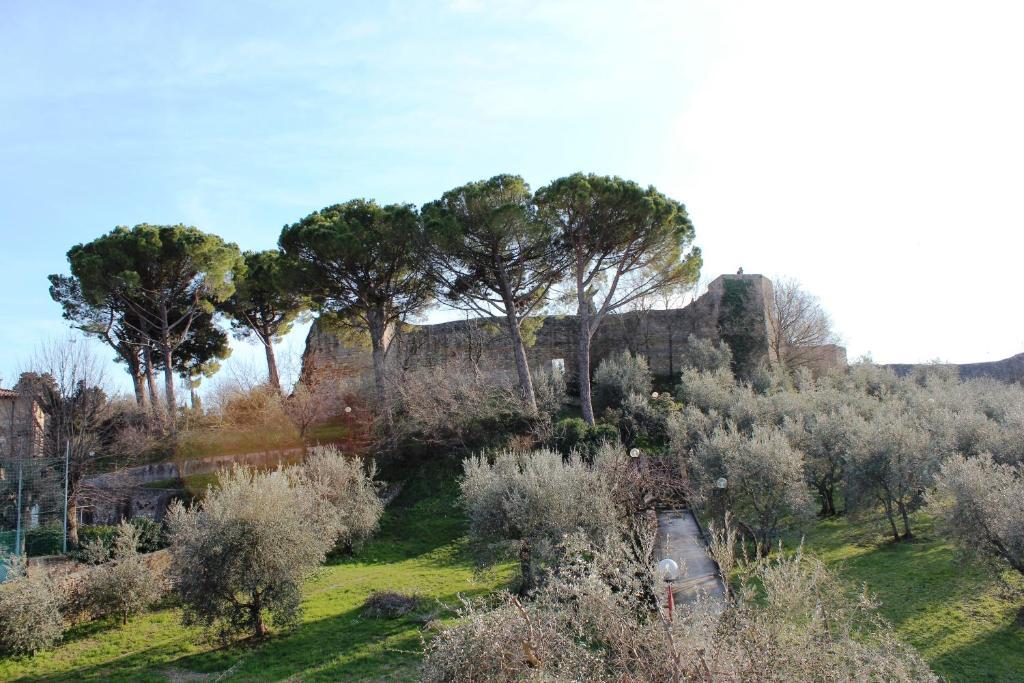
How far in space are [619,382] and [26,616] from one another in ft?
66.6

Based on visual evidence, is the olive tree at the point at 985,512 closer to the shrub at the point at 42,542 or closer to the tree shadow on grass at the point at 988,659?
the tree shadow on grass at the point at 988,659

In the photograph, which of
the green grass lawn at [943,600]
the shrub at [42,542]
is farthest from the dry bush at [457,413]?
the green grass lawn at [943,600]

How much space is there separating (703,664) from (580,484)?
7.94 meters

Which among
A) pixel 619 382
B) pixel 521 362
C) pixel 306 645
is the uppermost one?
pixel 521 362

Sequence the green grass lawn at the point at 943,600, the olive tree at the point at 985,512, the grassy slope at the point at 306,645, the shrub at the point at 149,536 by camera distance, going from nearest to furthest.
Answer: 1. the green grass lawn at the point at 943,600
2. the olive tree at the point at 985,512
3. the grassy slope at the point at 306,645
4. the shrub at the point at 149,536

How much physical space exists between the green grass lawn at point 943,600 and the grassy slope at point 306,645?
23.2ft

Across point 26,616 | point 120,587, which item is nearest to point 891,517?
point 120,587

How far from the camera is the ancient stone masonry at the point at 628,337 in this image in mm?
30125

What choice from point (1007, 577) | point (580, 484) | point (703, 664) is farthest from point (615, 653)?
point (1007, 577)

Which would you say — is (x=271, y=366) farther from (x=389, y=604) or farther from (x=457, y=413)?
(x=389, y=604)

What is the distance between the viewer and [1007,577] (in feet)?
36.2

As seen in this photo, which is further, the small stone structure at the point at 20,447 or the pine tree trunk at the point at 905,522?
the small stone structure at the point at 20,447

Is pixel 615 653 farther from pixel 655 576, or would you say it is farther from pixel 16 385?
pixel 16 385

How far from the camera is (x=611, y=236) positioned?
23.4 meters
